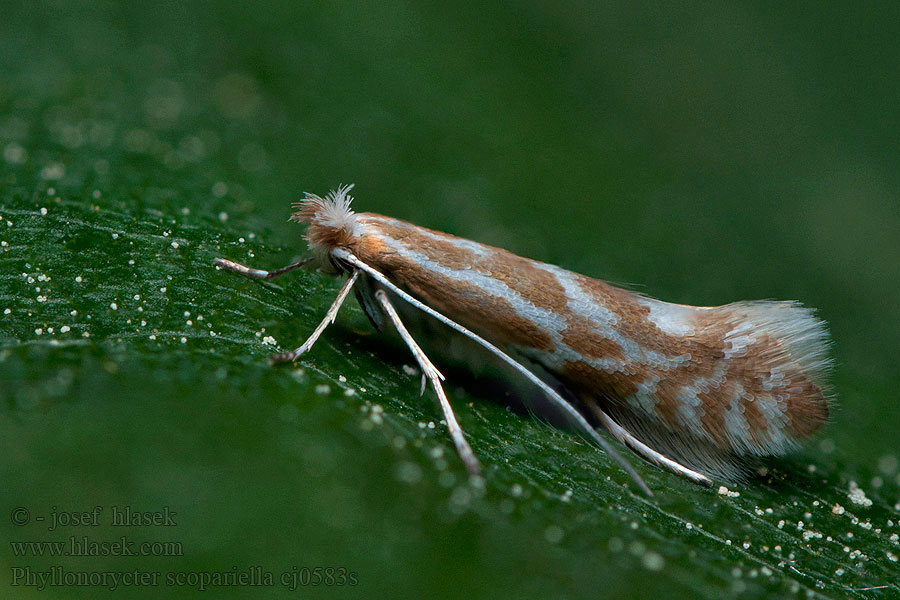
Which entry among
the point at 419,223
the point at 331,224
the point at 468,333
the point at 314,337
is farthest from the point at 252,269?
the point at 419,223

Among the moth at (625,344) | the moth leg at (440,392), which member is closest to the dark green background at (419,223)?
the moth leg at (440,392)

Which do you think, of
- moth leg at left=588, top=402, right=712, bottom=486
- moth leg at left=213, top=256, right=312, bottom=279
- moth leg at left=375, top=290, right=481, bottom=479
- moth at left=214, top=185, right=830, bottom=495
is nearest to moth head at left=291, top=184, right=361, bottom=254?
moth at left=214, top=185, right=830, bottom=495

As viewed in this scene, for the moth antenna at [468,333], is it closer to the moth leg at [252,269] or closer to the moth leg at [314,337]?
the moth leg at [314,337]

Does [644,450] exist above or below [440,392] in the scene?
below

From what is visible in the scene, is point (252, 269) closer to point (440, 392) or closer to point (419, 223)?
point (440, 392)

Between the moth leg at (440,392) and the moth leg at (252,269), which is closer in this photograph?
the moth leg at (440,392)

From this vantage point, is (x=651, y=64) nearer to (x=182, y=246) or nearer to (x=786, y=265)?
(x=786, y=265)
